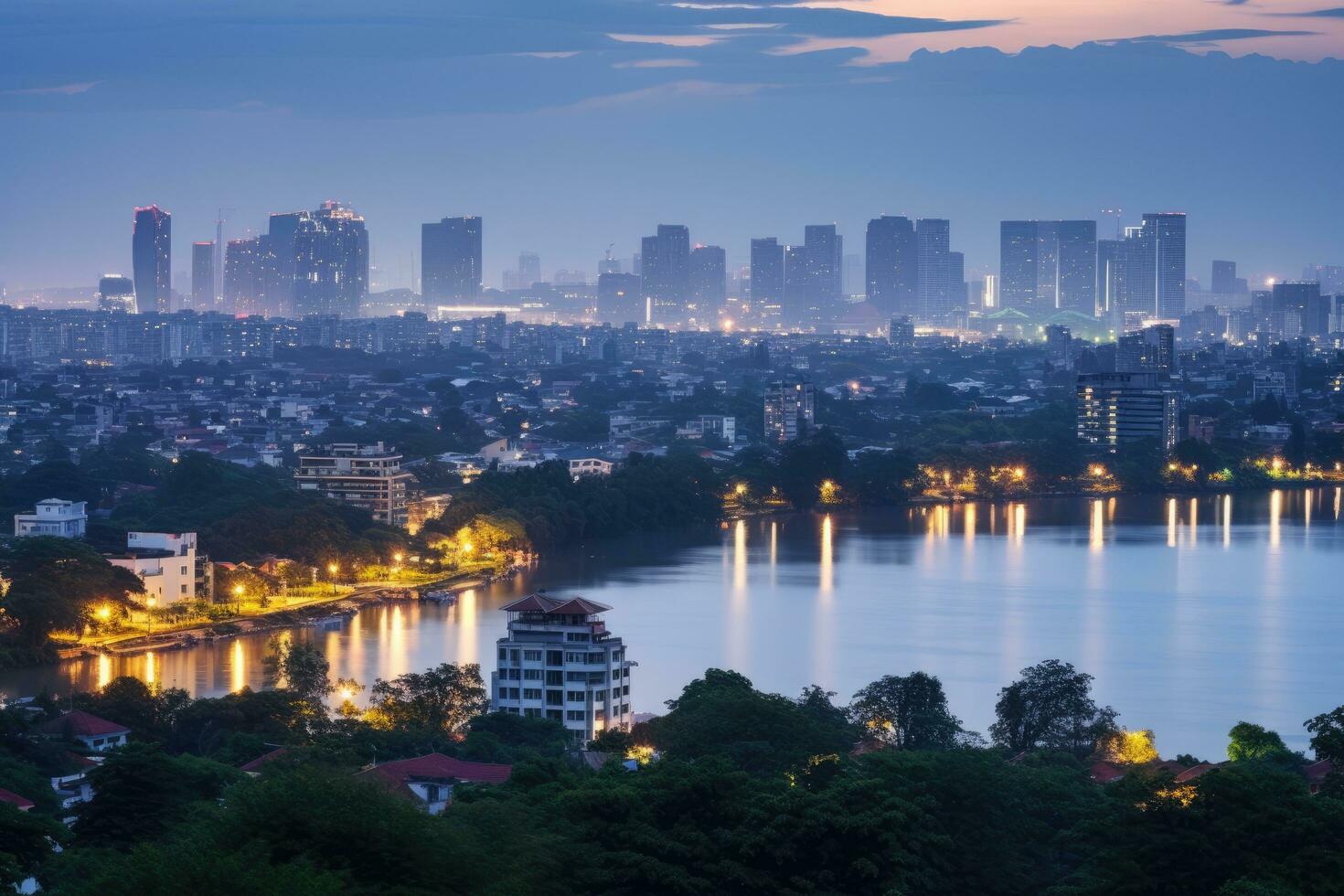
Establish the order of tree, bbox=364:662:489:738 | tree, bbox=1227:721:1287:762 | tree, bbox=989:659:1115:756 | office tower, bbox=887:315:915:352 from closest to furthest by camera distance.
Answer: tree, bbox=1227:721:1287:762 < tree, bbox=989:659:1115:756 < tree, bbox=364:662:489:738 < office tower, bbox=887:315:915:352

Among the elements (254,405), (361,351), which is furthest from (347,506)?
(361,351)

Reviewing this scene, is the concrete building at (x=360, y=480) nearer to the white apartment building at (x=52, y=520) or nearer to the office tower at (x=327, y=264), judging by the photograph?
the white apartment building at (x=52, y=520)

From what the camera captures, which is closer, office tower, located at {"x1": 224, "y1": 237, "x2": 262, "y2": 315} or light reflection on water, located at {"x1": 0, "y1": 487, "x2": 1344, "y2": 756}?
light reflection on water, located at {"x1": 0, "y1": 487, "x2": 1344, "y2": 756}

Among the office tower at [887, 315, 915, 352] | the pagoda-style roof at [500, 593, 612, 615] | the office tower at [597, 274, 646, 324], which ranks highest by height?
the office tower at [597, 274, 646, 324]

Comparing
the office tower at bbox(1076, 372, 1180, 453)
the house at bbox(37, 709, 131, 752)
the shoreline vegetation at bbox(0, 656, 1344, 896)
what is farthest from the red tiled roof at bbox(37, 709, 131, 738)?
the office tower at bbox(1076, 372, 1180, 453)

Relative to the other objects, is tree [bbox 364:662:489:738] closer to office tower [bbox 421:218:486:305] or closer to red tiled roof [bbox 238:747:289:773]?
red tiled roof [bbox 238:747:289:773]

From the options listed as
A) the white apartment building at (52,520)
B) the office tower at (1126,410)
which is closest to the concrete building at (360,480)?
the white apartment building at (52,520)
